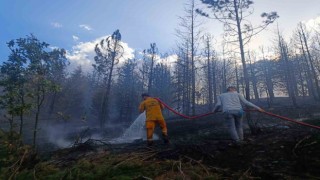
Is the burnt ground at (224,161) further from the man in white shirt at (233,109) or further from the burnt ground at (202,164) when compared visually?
the man in white shirt at (233,109)

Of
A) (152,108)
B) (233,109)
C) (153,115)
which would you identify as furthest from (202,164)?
(152,108)

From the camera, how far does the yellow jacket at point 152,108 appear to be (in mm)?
8227

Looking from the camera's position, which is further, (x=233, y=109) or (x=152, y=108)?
(x=152, y=108)

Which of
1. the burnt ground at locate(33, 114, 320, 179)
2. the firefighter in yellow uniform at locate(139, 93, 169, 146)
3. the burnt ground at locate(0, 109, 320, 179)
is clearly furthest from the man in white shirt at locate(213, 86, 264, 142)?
the firefighter in yellow uniform at locate(139, 93, 169, 146)

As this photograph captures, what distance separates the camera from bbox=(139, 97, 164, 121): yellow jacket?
8.23 meters

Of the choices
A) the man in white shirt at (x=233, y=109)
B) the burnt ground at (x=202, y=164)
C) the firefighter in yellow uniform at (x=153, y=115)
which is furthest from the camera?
the firefighter in yellow uniform at (x=153, y=115)

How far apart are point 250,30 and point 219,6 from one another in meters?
2.46

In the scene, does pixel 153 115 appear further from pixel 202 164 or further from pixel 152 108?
pixel 202 164

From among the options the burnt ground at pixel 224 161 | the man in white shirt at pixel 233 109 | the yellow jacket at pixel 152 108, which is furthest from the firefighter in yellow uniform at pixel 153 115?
the burnt ground at pixel 224 161

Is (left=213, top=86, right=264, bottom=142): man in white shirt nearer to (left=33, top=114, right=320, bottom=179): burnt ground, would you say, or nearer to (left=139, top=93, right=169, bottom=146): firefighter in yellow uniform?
(left=33, top=114, right=320, bottom=179): burnt ground

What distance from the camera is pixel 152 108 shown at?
27.2ft

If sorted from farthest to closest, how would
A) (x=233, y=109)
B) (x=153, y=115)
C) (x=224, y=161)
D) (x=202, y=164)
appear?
1. (x=153, y=115)
2. (x=233, y=109)
3. (x=224, y=161)
4. (x=202, y=164)

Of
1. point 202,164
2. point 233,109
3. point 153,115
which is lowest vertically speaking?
point 202,164

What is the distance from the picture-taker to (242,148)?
6.05 metres
